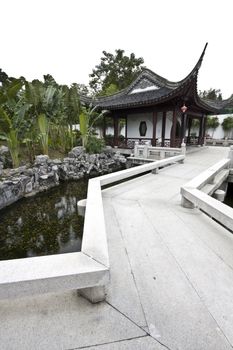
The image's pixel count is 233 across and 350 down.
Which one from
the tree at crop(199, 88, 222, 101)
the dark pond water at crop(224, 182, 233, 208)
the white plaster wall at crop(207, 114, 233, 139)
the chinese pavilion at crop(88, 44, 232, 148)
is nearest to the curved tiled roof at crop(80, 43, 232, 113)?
the chinese pavilion at crop(88, 44, 232, 148)

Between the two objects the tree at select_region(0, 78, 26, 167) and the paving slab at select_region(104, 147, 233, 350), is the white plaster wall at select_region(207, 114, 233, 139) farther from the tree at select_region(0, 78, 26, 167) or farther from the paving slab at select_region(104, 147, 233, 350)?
the paving slab at select_region(104, 147, 233, 350)

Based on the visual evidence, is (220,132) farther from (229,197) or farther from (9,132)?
(9,132)

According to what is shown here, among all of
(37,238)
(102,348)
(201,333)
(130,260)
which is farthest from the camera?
(37,238)

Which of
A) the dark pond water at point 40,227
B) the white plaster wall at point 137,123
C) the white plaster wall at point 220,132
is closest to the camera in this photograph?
the dark pond water at point 40,227

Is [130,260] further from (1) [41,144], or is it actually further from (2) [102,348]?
(1) [41,144]

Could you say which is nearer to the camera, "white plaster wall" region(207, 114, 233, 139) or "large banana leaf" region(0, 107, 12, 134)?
"large banana leaf" region(0, 107, 12, 134)

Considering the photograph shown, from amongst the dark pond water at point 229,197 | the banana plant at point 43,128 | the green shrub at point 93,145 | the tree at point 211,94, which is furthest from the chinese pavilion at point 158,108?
the tree at point 211,94

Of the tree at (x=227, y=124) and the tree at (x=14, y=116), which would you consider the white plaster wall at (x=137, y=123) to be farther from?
the tree at (x=227, y=124)

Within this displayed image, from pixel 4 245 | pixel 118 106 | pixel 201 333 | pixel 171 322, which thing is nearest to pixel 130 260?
pixel 171 322

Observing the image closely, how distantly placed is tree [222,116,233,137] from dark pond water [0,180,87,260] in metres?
23.1

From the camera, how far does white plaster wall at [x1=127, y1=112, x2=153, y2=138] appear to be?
1356 cm

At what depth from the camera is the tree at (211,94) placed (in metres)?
33.5

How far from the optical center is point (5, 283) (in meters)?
1.19

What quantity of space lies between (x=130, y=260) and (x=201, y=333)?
86cm
